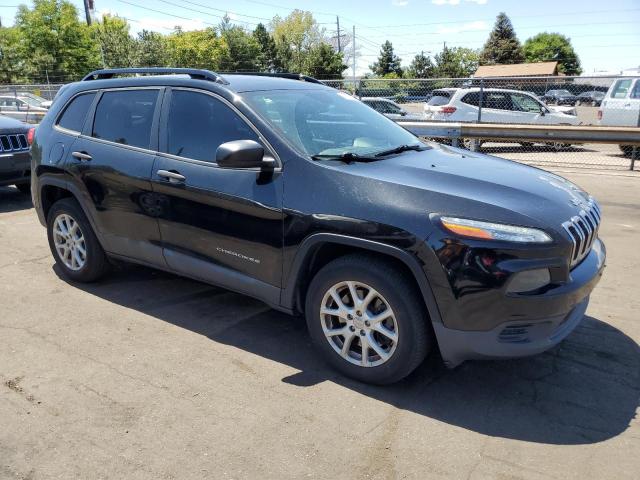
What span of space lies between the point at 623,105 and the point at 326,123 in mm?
11845

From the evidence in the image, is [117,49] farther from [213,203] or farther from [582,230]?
[582,230]

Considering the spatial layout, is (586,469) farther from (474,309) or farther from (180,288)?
(180,288)

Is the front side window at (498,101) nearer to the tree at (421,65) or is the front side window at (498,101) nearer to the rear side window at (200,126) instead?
the rear side window at (200,126)

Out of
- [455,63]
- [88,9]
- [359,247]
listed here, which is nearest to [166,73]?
[359,247]

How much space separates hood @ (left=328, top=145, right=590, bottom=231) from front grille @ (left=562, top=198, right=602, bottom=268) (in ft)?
0.14

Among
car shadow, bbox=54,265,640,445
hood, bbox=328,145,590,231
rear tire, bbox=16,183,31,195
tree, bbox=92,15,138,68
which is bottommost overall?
car shadow, bbox=54,265,640,445

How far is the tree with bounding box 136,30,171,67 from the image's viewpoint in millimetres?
48959

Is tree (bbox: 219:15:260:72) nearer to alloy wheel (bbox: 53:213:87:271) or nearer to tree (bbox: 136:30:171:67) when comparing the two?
tree (bbox: 136:30:171:67)

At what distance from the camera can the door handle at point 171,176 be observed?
385 cm

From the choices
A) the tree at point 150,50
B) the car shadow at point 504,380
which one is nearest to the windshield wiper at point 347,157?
the car shadow at point 504,380

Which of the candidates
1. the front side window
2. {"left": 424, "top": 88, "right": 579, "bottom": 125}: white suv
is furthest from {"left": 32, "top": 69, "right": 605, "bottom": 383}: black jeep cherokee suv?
the front side window

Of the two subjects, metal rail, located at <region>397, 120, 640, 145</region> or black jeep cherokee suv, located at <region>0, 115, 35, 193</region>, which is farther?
metal rail, located at <region>397, 120, 640, 145</region>

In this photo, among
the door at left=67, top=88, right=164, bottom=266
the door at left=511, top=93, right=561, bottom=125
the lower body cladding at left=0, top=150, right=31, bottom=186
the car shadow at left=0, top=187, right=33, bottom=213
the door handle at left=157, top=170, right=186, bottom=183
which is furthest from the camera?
the door at left=511, top=93, right=561, bottom=125

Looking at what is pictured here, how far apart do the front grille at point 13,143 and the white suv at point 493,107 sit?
34.0 feet
